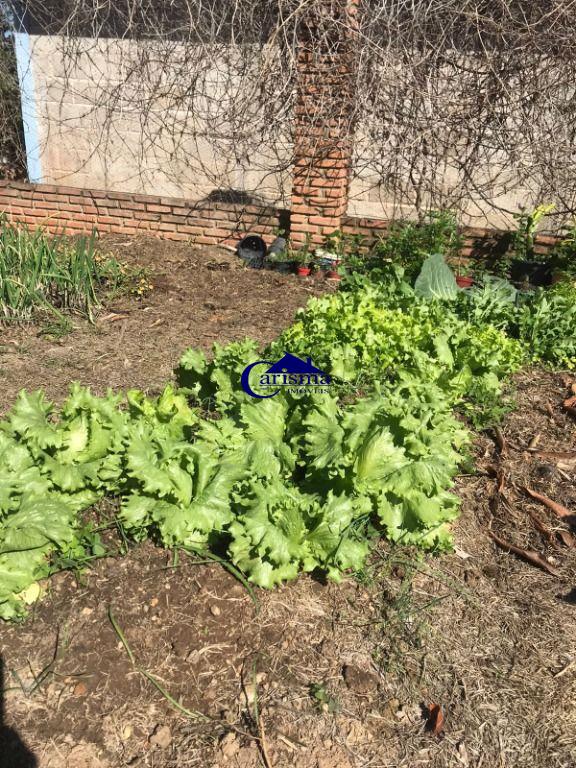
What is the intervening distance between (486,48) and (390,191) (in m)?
1.74

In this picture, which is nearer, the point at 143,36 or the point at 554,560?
the point at 554,560

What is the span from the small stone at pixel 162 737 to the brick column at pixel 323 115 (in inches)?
206

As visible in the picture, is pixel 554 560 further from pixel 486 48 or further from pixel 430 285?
pixel 486 48

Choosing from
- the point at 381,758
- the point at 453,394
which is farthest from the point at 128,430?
the point at 453,394

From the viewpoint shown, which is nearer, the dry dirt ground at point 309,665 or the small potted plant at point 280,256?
the dry dirt ground at point 309,665

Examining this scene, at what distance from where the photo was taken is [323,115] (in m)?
6.16

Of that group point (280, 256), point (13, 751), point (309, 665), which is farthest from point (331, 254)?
point (13, 751)

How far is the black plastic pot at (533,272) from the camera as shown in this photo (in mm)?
5973

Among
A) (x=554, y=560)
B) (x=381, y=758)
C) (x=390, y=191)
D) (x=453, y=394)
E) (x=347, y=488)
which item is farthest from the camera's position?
(x=390, y=191)

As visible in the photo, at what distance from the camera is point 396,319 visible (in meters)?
4.14

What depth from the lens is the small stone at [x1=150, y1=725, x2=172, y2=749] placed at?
2039 millimetres

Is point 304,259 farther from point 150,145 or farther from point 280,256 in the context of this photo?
point 150,145

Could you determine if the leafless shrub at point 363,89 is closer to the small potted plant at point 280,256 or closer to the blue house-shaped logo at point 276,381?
the small potted plant at point 280,256

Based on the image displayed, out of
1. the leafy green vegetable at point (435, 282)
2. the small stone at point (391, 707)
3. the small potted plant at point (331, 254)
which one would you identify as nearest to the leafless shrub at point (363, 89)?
the small potted plant at point (331, 254)
